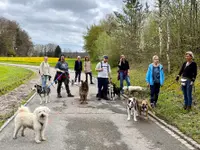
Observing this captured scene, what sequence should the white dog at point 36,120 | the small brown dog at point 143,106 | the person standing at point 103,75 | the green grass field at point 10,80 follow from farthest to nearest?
the green grass field at point 10,80 < the person standing at point 103,75 < the small brown dog at point 143,106 < the white dog at point 36,120

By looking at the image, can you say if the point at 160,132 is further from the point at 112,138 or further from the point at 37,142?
the point at 37,142

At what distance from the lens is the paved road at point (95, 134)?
6.65 m

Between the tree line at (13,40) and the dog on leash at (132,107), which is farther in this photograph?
the tree line at (13,40)

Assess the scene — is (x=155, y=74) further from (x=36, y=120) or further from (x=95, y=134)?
(x=36, y=120)

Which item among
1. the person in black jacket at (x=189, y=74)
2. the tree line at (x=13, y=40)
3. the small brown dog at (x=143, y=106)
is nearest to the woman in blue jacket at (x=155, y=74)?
the person in black jacket at (x=189, y=74)

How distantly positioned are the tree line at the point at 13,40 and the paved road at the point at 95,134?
8818 centimetres

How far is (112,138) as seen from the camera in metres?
7.28

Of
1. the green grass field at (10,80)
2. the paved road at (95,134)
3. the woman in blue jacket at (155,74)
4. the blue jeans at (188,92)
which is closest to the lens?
the paved road at (95,134)

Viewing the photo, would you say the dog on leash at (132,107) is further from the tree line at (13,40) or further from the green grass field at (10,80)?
the tree line at (13,40)

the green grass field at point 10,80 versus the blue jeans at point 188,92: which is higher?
the blue jeans at point 188,92

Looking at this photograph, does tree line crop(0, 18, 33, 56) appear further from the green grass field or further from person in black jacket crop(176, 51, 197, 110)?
person in black jacket crop(176, 51, 197, 110)

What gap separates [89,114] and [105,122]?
1343 millimetres

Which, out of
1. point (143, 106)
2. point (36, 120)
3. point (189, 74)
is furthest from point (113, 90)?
point (36, 120)

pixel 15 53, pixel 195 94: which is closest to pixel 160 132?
pixel 195 94
